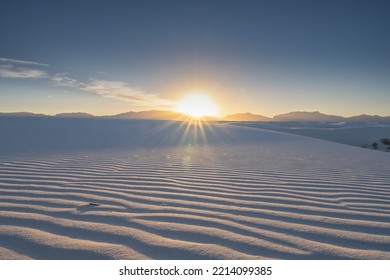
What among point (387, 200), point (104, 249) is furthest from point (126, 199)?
point (387, 200)

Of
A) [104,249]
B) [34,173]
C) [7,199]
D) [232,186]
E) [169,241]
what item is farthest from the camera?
[34,173]

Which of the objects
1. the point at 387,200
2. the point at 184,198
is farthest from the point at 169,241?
the point at 387,200

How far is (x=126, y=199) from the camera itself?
9.78 ft
